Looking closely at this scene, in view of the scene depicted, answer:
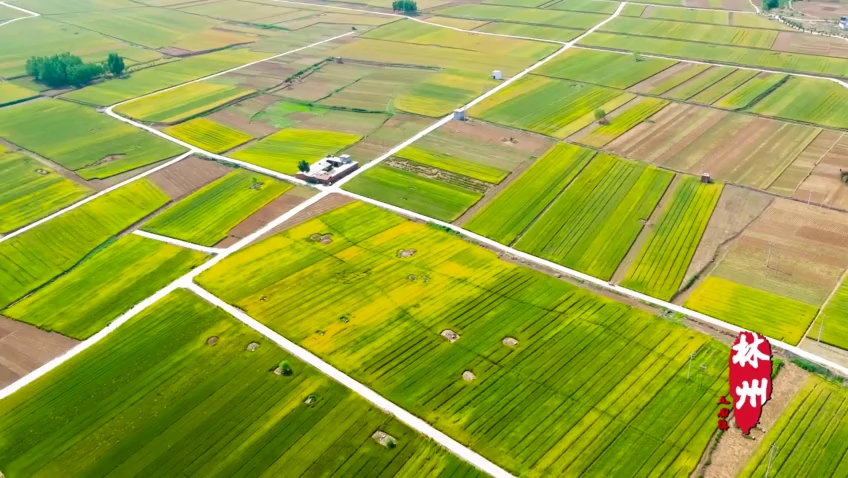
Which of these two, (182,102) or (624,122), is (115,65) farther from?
(624,122)

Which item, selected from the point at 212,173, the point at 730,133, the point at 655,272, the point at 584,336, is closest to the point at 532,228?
the point at 655,272

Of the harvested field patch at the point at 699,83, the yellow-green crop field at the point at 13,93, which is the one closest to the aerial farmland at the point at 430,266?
the harvested field patch at the point at 699,83

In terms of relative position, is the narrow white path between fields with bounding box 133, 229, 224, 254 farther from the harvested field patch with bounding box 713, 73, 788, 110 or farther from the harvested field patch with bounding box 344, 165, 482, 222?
the harvested field patch with bounding box 713, 73, 788, 110

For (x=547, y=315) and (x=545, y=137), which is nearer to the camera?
(x=547, y=315)

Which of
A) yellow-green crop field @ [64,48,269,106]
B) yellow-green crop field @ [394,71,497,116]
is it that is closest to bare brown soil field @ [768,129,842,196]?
yellow-green crop field @ [394,71,497,116]

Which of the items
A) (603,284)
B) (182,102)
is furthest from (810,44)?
(182,102)

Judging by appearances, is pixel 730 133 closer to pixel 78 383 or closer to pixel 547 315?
pixel 547 315
